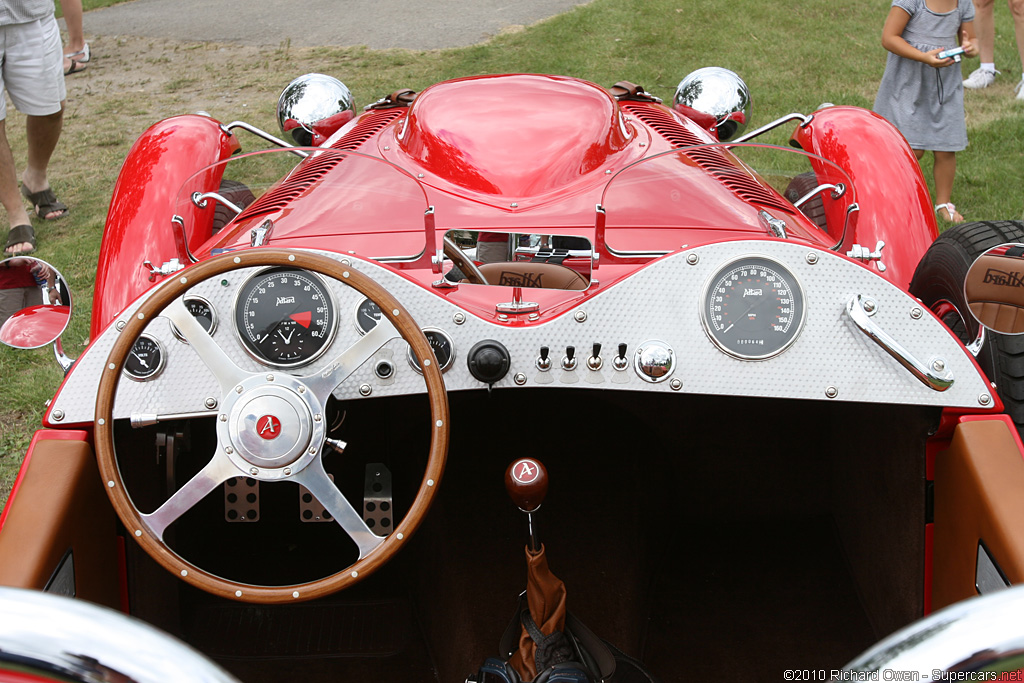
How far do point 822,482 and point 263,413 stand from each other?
1864 mm

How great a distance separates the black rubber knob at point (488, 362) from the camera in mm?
1832

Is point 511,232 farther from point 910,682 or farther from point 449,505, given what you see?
point 910,682

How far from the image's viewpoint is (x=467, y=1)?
34.3 ft

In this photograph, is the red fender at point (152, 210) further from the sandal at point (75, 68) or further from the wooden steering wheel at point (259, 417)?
the sandal at point (75, 68)

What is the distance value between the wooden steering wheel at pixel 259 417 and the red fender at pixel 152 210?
91 cm

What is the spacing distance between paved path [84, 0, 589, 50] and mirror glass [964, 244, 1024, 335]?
7.67 metres

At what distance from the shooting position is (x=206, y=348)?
169 cm

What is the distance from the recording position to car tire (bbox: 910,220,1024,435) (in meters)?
2.25

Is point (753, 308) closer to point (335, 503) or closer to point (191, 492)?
point (335, 503)

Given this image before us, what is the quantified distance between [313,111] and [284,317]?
8.78 ft

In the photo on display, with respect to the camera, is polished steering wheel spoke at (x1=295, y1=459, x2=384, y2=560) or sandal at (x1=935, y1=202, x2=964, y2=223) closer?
polished steering wheel spoke at (x1=295, y1=459, x2=384, y2=560)

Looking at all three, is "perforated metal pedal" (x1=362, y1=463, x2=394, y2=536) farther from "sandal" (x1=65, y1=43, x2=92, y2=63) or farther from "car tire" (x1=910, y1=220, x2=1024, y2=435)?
"sandal" (x1=65, y1=43, x2=92, y2=63)

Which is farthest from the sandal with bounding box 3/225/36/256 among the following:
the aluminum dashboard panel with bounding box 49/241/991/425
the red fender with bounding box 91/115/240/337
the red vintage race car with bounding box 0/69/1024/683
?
the aluminum dashboard panel with bounding box 49/241/991/425

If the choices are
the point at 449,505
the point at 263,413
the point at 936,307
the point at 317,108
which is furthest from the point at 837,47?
the point at 263,413
